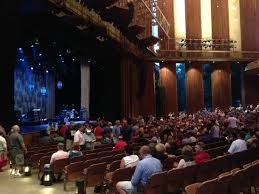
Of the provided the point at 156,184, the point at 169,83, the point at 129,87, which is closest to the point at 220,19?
the point at 169,83

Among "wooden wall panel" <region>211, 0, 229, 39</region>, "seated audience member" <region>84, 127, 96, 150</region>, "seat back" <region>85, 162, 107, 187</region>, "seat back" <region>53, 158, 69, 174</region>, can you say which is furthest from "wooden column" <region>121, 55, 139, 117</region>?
"seat back" <region>85, 162, 107, 187</region>

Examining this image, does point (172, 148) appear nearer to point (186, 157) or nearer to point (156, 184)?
point (186, 157)

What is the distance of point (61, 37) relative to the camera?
16.4 m

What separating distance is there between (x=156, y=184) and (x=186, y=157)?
4.60 ft

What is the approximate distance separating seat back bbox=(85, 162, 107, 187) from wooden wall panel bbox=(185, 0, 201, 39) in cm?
2598

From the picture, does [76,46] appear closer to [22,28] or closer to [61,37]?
[61,37]

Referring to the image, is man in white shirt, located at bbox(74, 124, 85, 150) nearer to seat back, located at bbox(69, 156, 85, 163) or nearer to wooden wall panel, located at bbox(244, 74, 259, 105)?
seat back, located at bbox(69, 156, 85, 163)

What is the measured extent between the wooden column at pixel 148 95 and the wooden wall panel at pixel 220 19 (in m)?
7.61

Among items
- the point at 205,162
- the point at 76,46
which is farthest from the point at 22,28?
the point at 205,162

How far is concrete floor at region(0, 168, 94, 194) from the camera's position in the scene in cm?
796

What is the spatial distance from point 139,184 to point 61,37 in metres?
11.4

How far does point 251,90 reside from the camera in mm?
33625

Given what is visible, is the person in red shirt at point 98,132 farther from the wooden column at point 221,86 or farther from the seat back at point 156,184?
the wooden column at point 221,86

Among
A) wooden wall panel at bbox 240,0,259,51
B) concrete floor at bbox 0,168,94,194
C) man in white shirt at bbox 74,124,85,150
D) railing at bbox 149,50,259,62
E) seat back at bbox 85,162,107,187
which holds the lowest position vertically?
concrete floor at bbox 0,168,94,194
